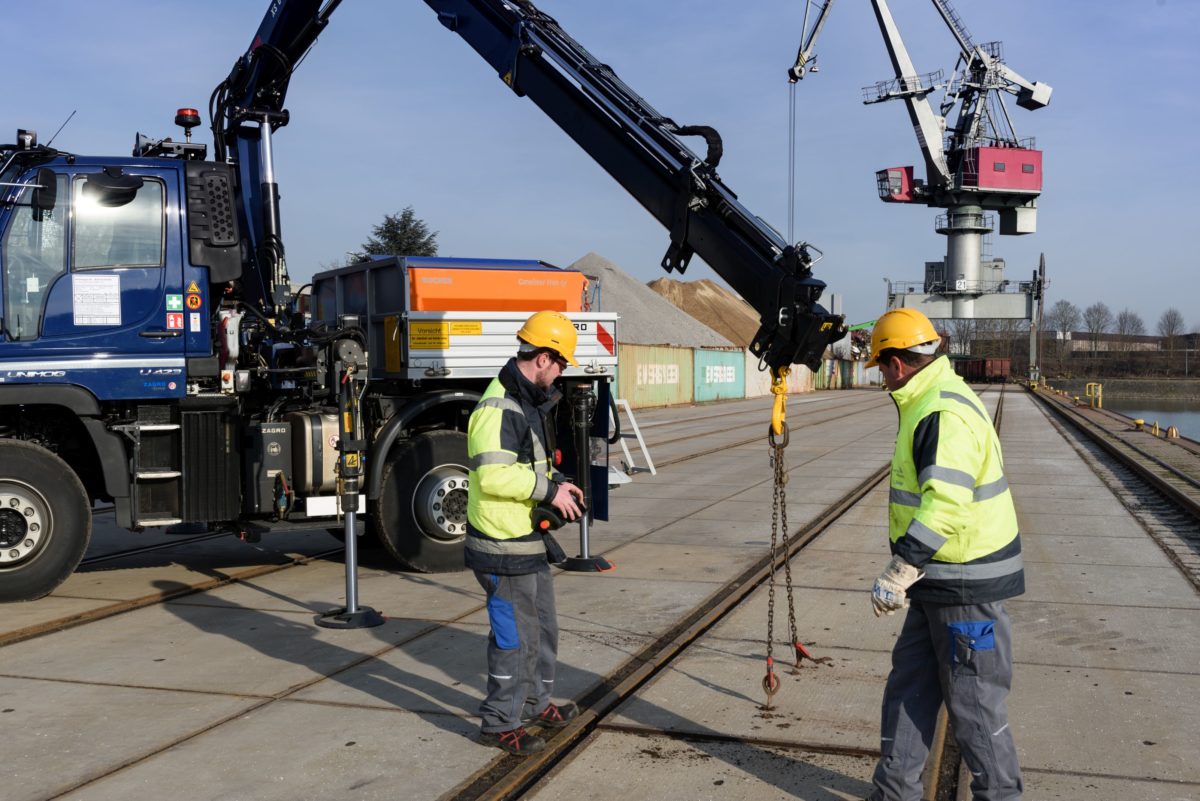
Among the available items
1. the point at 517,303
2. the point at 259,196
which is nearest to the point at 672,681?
the point at 517,303

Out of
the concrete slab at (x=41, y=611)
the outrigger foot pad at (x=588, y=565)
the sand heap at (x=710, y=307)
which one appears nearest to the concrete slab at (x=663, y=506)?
the outrigger foot pad at (x=588, y=565)

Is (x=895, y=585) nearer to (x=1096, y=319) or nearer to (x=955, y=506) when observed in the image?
(x=955, y=506)

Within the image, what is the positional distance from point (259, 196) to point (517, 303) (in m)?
2.64

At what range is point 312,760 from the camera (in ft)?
16.0

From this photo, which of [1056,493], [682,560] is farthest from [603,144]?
[1056,493]

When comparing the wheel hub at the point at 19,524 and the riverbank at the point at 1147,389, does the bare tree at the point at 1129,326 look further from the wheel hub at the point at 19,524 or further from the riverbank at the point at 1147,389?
the wheel hub at the point at 19,524

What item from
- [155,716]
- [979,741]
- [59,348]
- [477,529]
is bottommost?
[155,716]

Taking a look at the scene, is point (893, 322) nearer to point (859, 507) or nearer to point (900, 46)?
point (859, 507)

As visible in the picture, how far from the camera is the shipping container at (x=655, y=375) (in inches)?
1668

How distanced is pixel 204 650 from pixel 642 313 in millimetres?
63089

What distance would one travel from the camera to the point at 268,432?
27.6 ft

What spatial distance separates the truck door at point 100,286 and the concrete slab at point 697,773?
15.9 feet

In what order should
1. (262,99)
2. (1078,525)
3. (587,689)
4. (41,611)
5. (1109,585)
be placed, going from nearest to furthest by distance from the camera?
(587,689)
(41,611)
(1109,585)
(262,99)
(1078,525)

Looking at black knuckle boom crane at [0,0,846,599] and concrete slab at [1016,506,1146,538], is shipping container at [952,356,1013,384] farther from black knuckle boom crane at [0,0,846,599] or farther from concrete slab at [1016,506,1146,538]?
black knuckle boom crane at [0,0,846,599]
